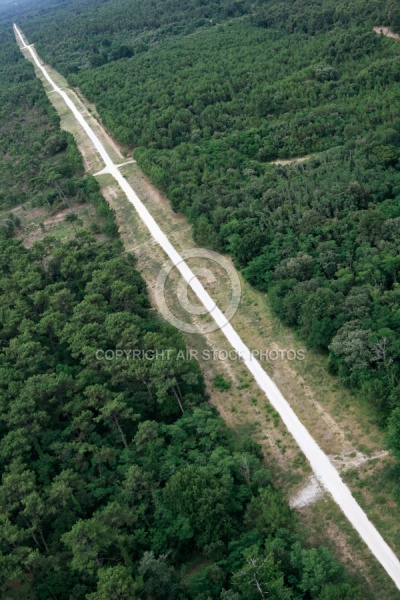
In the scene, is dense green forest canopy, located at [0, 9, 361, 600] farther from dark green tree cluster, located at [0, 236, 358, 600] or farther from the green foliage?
the green foliage

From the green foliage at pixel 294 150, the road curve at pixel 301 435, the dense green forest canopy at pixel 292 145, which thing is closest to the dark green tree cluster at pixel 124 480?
the road curve at pixel 301 435

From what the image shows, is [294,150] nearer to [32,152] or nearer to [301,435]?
[32,152]

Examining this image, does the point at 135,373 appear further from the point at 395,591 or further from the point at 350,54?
the point at 350,54

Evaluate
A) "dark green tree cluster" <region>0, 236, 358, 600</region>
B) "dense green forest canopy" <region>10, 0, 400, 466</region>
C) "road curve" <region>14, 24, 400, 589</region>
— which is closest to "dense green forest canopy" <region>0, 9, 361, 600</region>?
"dark green tree cluster" <region>0, 236, 358, 600</region>

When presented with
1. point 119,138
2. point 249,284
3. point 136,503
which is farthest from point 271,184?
point 136,503

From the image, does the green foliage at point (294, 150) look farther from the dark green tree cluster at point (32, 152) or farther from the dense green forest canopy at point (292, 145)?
the dark green tree cluster at point (32, 152)
